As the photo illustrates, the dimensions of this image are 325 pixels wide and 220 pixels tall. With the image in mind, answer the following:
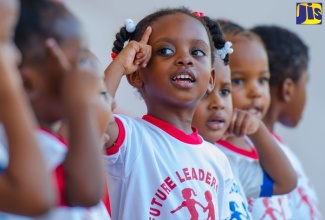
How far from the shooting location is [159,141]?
219 centimetres

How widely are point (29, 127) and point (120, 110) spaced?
1988 mm

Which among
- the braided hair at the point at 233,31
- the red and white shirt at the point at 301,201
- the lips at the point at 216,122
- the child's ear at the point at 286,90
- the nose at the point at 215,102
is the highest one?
the braided hair at the point at 233,31

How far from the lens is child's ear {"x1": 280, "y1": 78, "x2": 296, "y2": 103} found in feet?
11.7

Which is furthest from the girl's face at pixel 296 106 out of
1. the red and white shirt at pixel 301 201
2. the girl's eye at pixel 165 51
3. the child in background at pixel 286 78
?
the girl's eye at pixel 165 51

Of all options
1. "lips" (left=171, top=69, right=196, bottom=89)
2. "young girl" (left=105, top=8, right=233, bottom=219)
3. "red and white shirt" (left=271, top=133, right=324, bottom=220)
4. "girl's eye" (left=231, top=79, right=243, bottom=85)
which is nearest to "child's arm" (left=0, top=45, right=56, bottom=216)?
"young girl" (left=105, top=8, right=233, bottom=219)

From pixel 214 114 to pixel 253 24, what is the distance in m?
1.45

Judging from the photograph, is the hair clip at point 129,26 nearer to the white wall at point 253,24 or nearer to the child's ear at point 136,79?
the child's ear at point 136,79

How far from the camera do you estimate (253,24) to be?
394cm

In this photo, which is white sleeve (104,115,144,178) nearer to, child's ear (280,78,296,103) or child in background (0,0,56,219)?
child in background (0,0,56,219)

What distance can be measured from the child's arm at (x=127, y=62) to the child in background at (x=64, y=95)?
1.99 ft

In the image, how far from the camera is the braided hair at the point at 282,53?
3.56 metres

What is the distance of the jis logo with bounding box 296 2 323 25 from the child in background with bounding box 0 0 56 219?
2.56 m

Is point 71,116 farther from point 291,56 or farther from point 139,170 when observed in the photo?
point 291,56

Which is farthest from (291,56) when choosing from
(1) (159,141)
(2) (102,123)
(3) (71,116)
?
(3) (71,116)
